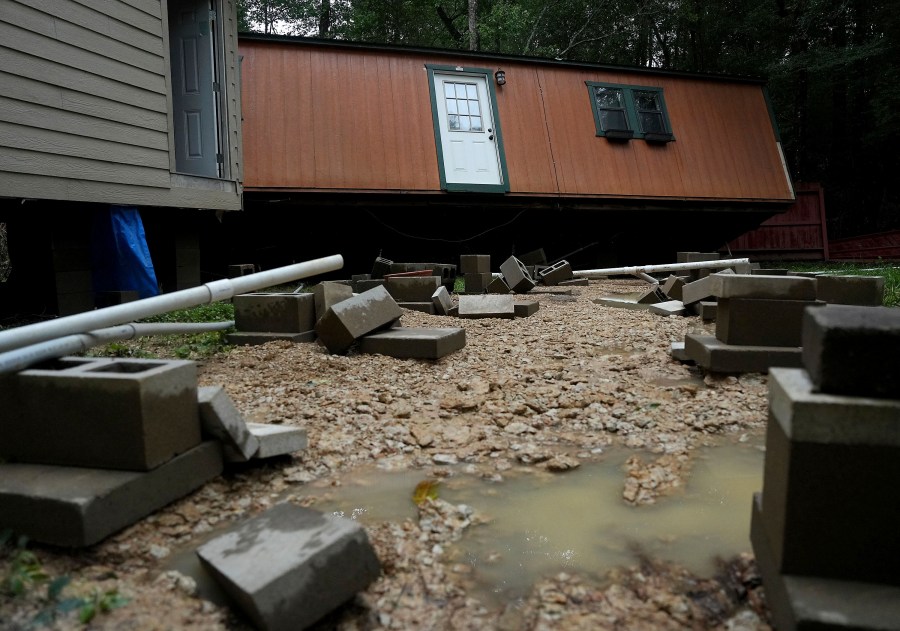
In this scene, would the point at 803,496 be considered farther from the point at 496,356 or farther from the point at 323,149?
the point at 323,149

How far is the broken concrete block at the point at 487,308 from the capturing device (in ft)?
Answer: 23.9

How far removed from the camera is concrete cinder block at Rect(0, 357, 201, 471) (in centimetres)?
230

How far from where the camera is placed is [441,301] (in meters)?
7.18

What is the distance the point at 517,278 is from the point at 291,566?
7999mm

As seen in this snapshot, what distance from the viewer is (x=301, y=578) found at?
1753 millimetres

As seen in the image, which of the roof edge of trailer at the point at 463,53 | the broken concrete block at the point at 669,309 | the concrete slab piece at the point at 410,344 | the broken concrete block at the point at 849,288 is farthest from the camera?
the roof edge of trailer at the point at 463,53

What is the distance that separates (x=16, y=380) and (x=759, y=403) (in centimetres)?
368

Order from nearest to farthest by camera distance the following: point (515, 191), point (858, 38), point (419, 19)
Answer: point (515, 191), point (858, 38), point (419, 19)

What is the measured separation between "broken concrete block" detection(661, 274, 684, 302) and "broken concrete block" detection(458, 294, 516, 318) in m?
2.34

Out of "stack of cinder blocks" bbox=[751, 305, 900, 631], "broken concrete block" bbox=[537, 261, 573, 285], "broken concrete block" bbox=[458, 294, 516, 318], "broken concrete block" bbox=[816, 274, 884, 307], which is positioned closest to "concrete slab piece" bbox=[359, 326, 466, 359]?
"broken concrete block" bbox=[458, 294, 516, 318]

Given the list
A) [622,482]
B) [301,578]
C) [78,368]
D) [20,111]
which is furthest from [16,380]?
[20,111]

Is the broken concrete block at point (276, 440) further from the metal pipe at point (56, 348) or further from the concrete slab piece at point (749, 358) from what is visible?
the concrete slab piece at point (749, 358)

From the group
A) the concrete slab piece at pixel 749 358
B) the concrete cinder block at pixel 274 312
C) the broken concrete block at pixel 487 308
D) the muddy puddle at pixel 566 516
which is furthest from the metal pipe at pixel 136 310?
the broken concrete block at pixel 487 308

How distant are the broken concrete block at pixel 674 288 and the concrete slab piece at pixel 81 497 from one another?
6.96 m
